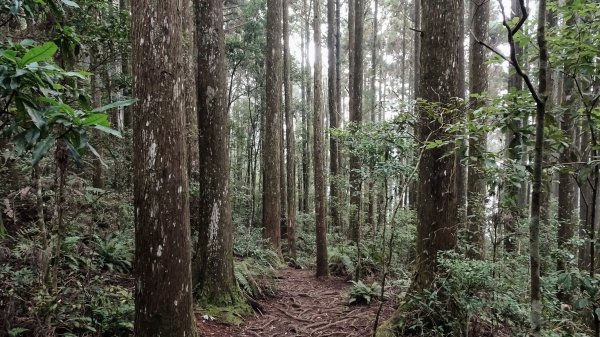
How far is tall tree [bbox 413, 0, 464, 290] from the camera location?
A: 4926 millimetres

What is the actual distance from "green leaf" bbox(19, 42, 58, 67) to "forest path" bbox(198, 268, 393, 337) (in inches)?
172

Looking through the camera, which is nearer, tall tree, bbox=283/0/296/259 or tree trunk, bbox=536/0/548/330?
tree trunk, bbox=536/0/548/330

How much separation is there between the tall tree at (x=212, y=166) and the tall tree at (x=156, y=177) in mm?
2380

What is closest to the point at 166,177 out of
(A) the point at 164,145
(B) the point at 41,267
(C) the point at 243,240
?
(A) the point at 164,145

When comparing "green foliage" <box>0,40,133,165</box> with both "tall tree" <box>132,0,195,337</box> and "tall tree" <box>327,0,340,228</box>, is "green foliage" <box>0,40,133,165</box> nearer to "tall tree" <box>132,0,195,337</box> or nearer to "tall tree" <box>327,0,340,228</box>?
"tall tree" <box>132,0,195,337</box>

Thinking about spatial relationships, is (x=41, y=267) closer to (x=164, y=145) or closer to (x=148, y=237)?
(x=148, y=237)

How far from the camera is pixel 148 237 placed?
375cm

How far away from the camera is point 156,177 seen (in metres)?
3.75

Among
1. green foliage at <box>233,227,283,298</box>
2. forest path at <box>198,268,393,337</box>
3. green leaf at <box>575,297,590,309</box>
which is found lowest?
forest path at <box>198,268,393,337</box>

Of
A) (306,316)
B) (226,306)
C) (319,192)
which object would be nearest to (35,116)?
(226,306)

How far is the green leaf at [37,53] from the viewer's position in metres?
1.71

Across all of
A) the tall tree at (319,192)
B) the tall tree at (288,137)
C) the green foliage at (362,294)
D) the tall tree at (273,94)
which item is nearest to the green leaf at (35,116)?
the green foliage at (362,294)

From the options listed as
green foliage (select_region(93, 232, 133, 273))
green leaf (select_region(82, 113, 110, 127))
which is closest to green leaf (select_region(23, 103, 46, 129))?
green leaf (select_region(82, 113, 110, 127))

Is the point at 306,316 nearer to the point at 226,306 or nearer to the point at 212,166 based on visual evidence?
the point at 226,306
